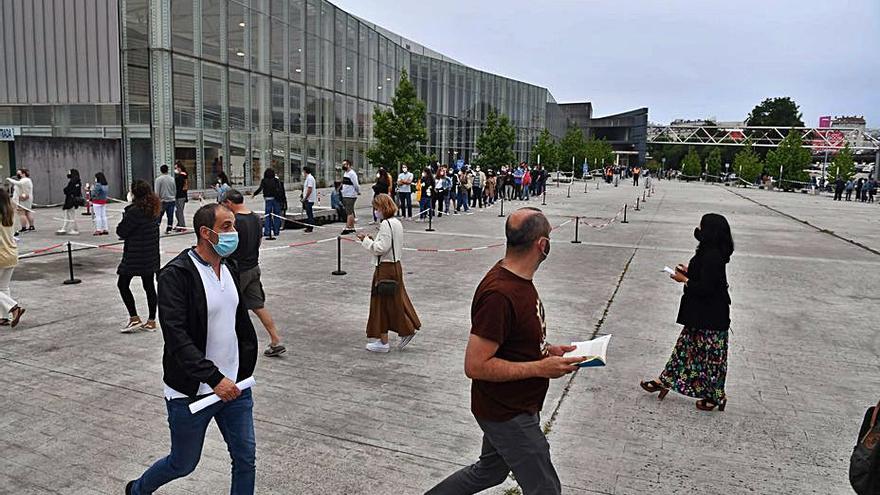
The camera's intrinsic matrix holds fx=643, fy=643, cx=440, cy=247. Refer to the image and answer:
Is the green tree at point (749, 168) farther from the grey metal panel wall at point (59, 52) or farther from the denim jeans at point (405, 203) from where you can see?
the grey metal panel wall at point (59, 52)

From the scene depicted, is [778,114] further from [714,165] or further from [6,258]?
[6,258]

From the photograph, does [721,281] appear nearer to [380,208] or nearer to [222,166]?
[380,208]

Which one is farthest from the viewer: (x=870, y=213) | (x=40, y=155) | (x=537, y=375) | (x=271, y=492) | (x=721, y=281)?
(x=870, y=213)

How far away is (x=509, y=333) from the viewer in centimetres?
309

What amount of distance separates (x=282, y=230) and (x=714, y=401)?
14.7 m

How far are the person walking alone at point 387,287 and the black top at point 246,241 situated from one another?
118 centimetres

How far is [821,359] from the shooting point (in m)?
7.46

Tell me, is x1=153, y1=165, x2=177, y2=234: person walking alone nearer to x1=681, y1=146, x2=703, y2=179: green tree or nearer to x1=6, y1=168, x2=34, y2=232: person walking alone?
x1=6, y1=168, x2=34, y2=232: person walking alone

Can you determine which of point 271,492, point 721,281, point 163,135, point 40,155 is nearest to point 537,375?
point 271,492

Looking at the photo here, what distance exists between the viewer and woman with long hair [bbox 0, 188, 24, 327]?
788 centimetres

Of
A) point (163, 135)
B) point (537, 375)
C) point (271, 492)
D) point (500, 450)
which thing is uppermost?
point (163, 135)

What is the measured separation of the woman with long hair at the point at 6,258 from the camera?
7.88m

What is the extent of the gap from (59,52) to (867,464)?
103ft

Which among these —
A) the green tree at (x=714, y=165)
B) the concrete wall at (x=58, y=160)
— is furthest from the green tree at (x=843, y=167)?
the concrete wall at (x=58, y=160)
